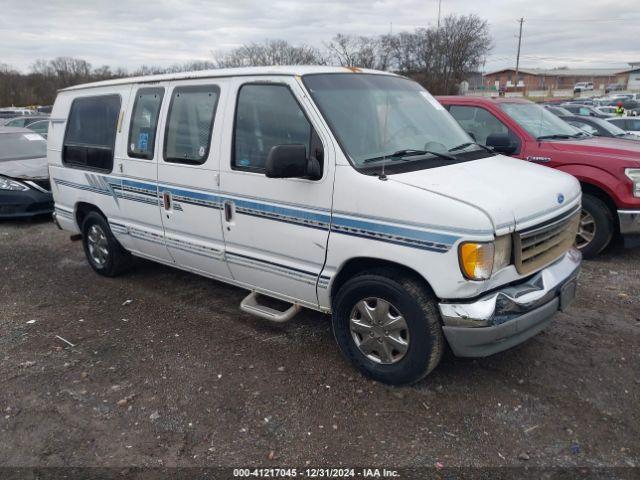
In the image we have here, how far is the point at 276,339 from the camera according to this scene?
4.34 meters

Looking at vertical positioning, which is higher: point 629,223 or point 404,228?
point 404,228

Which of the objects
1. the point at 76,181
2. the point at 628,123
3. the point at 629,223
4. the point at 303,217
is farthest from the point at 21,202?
the point at 628,123

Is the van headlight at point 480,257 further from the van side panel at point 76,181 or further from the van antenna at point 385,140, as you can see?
the van side panel at point 76,181

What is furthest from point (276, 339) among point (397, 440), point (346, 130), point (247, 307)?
point (346, 130)

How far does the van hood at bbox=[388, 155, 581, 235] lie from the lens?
3.04 metres

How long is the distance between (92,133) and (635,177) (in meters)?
6.00

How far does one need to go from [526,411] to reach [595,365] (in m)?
0.88

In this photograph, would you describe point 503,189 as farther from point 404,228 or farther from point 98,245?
point 98,245

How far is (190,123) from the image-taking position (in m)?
4.37

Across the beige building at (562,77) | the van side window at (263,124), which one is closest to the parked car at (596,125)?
the van side window at (263,124)

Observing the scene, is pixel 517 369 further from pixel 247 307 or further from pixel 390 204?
pixel 247 307

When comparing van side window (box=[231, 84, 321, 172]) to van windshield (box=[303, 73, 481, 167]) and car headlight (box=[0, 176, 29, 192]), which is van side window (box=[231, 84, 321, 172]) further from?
car headlight (box=[0, 176, 29, 192])

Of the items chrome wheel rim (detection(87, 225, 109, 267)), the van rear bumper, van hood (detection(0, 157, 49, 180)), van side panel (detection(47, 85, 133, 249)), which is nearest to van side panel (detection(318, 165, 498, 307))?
the van rear bumper

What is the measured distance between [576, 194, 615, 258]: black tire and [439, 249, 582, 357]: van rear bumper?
3.07 meters
